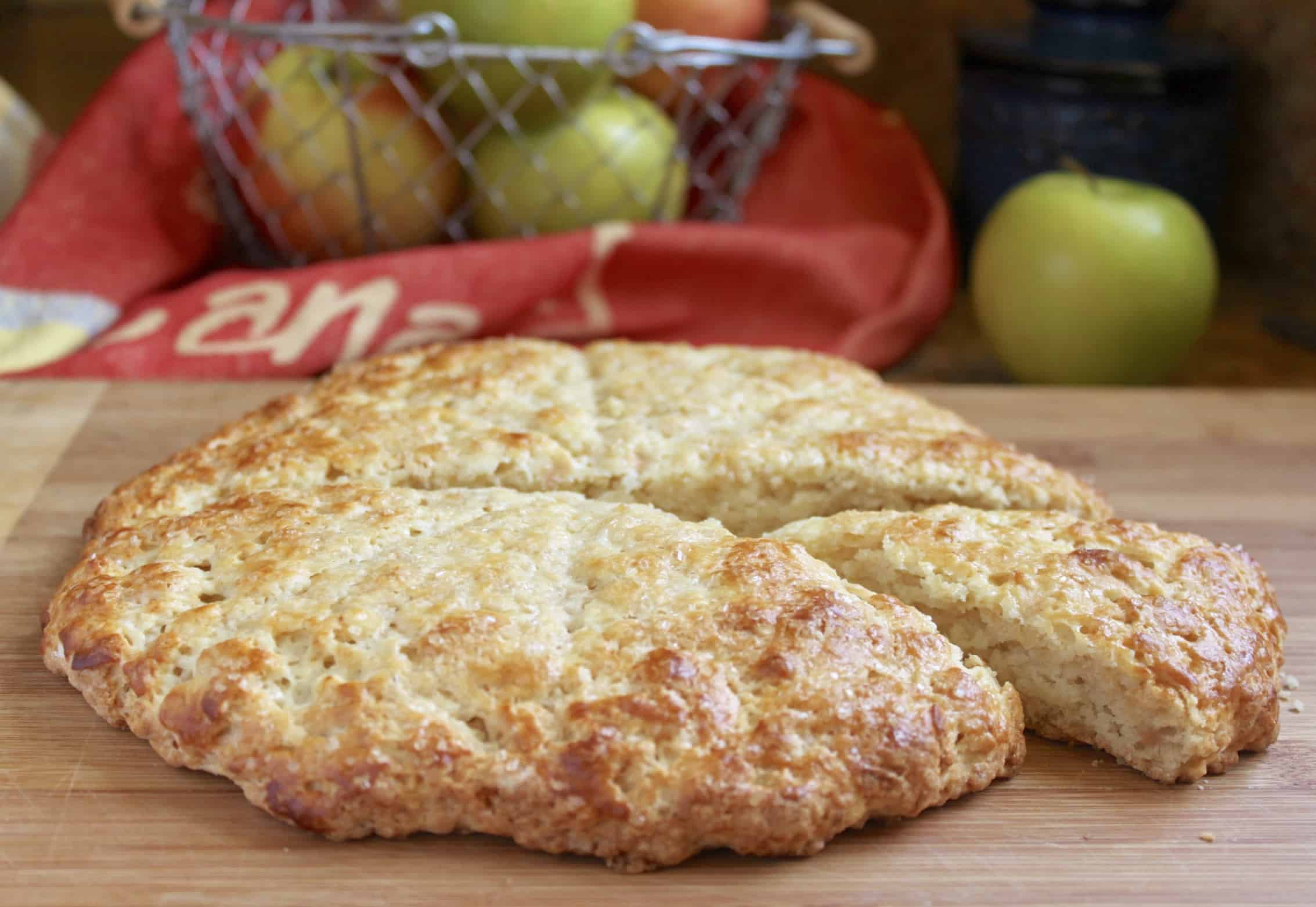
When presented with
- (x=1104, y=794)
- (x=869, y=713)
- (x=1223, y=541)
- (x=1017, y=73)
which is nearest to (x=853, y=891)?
(x=869, y=713)

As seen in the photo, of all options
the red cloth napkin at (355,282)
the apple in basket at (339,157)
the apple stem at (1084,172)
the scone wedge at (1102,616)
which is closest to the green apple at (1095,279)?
the apple stem at (1084,172)

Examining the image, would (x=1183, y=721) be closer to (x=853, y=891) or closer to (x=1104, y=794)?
(x=1104, y=794)

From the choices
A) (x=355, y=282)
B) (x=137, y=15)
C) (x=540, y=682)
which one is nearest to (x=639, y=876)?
(x=540, y=682)

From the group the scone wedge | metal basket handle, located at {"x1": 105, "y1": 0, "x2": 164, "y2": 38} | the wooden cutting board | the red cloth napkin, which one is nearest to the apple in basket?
the red cloth napkin

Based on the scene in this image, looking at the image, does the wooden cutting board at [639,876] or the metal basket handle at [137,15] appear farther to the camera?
the metal basket handle at [137,15]

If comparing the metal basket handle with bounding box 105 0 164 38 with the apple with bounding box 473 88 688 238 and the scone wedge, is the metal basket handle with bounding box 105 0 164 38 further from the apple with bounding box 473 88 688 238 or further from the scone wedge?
the scone wedge

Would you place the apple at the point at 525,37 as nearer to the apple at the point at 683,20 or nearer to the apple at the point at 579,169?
the apple at the point at 579,169
